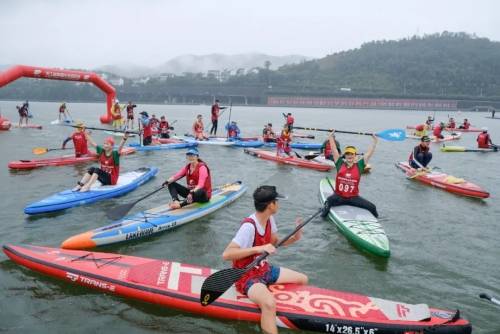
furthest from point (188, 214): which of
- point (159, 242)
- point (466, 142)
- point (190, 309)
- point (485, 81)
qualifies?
point (485, 81)

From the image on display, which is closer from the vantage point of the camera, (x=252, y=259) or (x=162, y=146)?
(x=252, y=259)

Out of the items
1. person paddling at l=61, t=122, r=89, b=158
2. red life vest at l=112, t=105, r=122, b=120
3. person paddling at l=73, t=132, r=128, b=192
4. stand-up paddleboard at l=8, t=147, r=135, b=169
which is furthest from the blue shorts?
red life vest at l=112, t=105, r=122, b=120

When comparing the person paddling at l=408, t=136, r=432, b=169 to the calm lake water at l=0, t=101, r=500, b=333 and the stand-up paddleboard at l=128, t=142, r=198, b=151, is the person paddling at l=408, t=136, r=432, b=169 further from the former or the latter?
the stand-up paddleboard at l=128, t=142, r=198, b=151

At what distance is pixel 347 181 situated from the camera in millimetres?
8789

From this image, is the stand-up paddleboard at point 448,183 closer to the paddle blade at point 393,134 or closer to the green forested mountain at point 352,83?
the paddle blade at point 393,134

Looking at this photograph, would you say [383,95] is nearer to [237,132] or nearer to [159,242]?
[237,132]

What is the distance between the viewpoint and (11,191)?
11.8 meters

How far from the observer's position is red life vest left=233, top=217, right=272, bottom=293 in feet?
15.1

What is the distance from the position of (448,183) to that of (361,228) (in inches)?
261

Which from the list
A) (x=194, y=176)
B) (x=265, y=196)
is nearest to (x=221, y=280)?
(x=265, y=196)

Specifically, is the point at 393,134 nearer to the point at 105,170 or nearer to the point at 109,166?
the point at 109,166

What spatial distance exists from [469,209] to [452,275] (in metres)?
5.04

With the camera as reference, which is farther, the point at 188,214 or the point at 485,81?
the point at 485,81

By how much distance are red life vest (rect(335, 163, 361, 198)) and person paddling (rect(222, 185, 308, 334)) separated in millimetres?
4197
